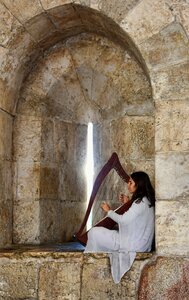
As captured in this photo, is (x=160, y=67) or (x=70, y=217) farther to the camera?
(x=70, y=217)

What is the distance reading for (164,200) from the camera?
4398 millimetres

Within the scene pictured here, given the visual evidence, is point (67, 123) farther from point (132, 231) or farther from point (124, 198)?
point (132, 231)

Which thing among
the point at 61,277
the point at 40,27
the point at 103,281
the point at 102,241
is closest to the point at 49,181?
the point at 102,241

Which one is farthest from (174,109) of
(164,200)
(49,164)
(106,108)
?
(49,164)

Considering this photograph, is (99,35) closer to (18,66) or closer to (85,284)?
(18,66)

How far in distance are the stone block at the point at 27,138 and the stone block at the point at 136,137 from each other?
758 mm

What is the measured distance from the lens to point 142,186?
475 centimetres

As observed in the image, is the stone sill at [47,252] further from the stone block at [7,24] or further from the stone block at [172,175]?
the stone block at [7,24]

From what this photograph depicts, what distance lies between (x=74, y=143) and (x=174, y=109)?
5.24 feet

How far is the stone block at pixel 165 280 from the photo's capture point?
14.1ft

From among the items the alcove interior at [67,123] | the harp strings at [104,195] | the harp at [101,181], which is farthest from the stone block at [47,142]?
the harp at [101,181]

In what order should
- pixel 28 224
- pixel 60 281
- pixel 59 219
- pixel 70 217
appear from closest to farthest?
1. pixel 60 281
2. pixel 28 224
3. pixel 59 219
4. pixel 70 217

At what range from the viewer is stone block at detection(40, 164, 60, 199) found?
5434 mm

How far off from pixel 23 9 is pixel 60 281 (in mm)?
2196
